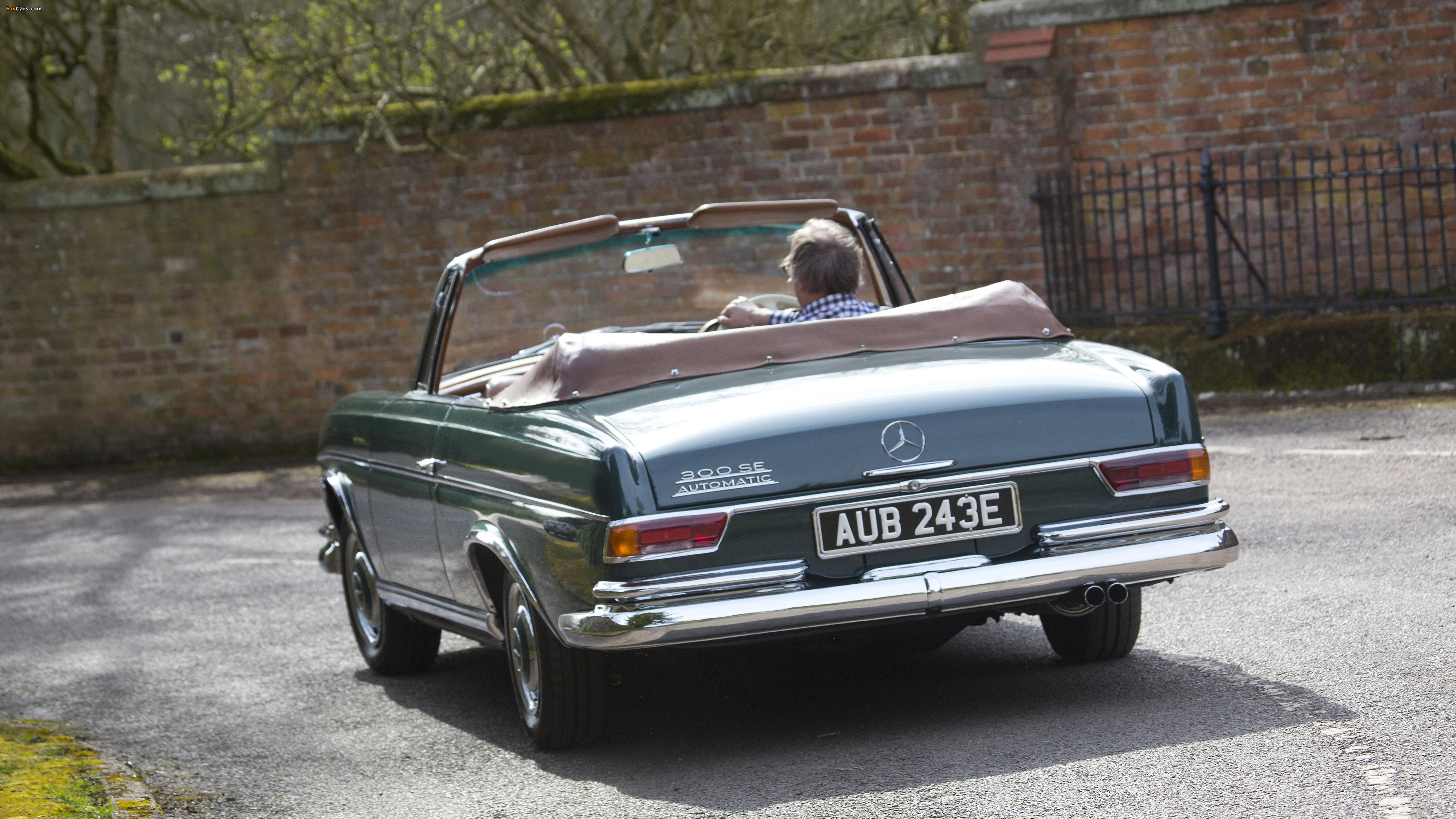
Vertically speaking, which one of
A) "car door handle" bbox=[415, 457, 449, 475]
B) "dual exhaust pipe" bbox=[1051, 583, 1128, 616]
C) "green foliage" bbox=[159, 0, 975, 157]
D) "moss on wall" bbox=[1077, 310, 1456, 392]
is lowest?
"moss on wall" bbox=[1077, 310, 1456, 392]

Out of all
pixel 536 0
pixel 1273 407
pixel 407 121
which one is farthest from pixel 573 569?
pixel 536 0

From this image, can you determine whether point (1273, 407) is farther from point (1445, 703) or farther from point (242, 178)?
point (242, 178)

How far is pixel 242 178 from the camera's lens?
14.2 metres

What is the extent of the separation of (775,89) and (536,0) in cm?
310

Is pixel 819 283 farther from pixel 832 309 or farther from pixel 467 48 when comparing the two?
pixel 467 48

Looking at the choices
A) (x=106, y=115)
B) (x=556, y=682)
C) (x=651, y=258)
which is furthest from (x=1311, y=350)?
(x=106, y=115)

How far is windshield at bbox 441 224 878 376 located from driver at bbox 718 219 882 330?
50cm

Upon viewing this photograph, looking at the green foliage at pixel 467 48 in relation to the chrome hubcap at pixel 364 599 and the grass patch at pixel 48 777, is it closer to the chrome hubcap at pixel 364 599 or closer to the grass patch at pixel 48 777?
the chrome hubcap at pixel 364 599

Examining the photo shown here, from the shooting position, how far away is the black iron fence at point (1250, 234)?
1162 cm

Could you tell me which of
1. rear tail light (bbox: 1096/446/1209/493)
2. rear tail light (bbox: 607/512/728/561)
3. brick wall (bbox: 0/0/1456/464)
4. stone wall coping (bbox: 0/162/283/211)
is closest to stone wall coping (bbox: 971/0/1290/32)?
brick wall (bbox: 0/0/1456/464)

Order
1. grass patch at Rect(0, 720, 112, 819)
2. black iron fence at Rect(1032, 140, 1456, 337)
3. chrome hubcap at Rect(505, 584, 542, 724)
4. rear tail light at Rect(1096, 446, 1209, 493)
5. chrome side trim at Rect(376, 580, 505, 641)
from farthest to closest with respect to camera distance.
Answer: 1. black iron fence at Rect(1032, 140, 1456, 337)
2. chrome side trim at Rect(376, 580, 505, 641)
3. chrome hubcap at Rect(505, 584, 542, 724)
4. grass patch at Rect(0, 720, 112, 819)
5. rear tail light at Rect(1096, 446, 1209, 493)

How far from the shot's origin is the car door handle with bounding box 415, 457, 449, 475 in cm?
517

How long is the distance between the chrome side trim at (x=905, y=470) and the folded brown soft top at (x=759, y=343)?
2.29 feet

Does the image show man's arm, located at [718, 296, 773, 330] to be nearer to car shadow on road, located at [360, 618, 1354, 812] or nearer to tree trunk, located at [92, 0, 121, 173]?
car shadow on road, located at [360, 618, 1354, 812]
